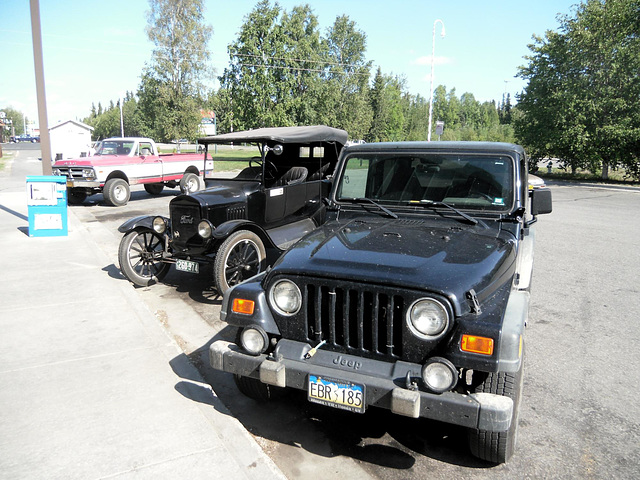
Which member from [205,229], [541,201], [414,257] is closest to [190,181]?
[205,229]

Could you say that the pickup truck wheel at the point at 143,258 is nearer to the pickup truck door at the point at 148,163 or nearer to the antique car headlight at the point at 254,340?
the antique car headlight at the point at 254,340

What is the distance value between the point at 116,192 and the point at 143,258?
878 cm

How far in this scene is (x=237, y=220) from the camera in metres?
6.14

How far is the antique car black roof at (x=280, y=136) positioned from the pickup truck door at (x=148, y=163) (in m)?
8.81

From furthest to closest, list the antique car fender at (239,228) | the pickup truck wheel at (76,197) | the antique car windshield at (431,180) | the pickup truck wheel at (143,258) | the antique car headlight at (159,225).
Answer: the pickup truck wheel at (76,197) → the antique car headlight at (159,225) → the pickup truck wheel at (143,258) → the antique car fender at (239,228) → the antique car windshield at (431,180)

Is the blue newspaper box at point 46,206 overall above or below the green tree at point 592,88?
below

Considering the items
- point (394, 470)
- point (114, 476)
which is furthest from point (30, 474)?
point (394, 470)

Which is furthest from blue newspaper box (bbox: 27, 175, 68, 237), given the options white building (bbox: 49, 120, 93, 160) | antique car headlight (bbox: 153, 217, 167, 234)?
white building (bbox: 49, 120, 93, 160)

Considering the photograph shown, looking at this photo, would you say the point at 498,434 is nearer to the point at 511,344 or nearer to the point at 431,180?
the point at 511,344

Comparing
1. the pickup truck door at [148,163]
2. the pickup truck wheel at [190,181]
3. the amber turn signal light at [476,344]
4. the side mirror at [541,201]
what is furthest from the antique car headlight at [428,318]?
the pickup truck door at [148,163]

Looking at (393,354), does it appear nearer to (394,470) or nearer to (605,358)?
(394,470)

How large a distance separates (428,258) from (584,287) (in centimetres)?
457

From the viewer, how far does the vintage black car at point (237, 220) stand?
6129 millimetres

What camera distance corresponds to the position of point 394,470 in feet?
9.74
